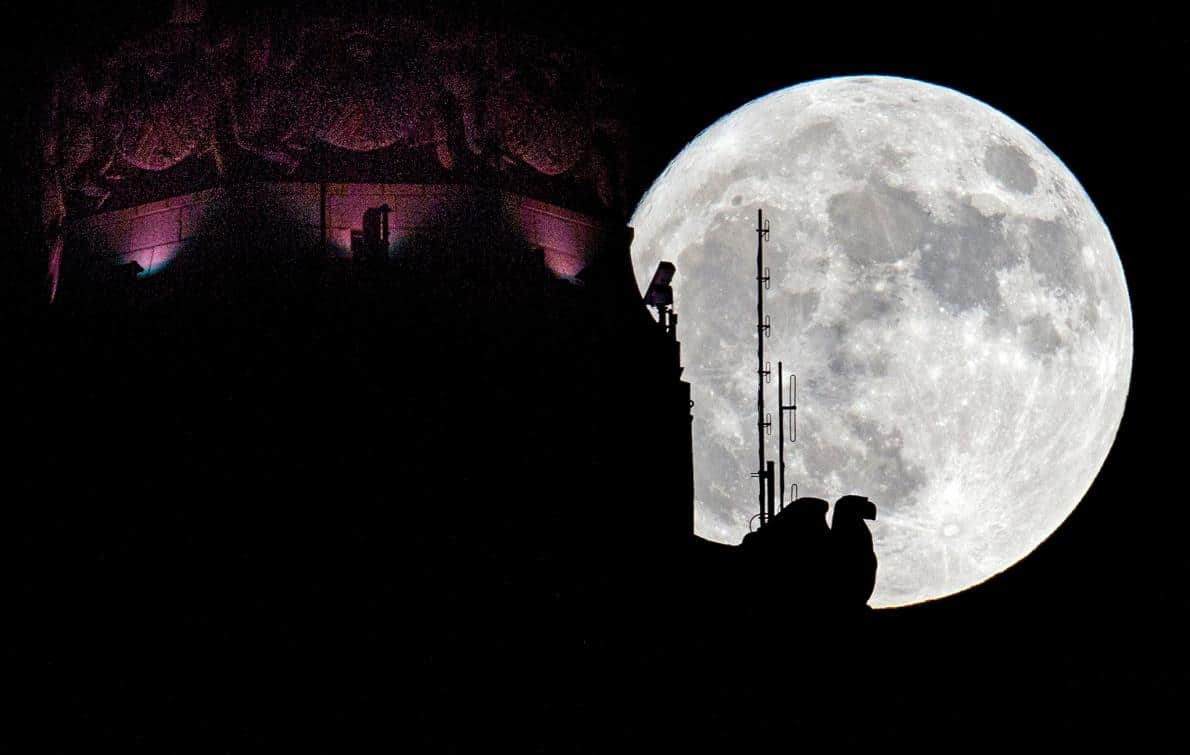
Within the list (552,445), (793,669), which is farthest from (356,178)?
(793,669)

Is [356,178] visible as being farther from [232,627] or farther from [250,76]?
[232,627]

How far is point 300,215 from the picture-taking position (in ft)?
97.6

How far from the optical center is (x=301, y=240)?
29594mm

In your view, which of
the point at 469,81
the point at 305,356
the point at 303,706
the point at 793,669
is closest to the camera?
the point at 793,669

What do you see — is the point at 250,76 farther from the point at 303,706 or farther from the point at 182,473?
the point at 303,706

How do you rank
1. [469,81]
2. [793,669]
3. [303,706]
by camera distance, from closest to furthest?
[793,669], [303,706], [469,81]

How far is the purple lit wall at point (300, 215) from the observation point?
2973 cm

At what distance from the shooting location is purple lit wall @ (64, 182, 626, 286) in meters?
29.7

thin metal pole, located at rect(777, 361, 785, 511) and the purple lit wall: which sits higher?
the purple lit wall

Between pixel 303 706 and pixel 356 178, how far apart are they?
8285 mm

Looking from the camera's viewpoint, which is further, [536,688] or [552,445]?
[552,445]

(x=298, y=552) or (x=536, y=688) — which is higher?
(x=298, y=552)

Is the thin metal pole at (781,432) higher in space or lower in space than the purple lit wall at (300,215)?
lower

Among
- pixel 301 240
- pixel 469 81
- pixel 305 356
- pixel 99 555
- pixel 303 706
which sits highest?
pixel 469 81
